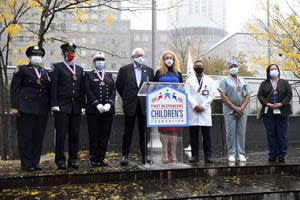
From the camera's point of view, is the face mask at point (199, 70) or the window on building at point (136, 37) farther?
the window on building at point (136, 37)

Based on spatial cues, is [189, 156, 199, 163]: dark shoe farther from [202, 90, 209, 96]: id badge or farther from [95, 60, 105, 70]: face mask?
[95, 60, 105, 70]: face mask

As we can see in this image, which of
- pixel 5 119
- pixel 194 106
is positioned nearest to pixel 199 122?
pixel 194 106

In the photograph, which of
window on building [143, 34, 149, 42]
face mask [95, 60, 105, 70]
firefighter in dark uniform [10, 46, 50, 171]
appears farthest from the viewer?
window on building [143, 34, 149, 42]

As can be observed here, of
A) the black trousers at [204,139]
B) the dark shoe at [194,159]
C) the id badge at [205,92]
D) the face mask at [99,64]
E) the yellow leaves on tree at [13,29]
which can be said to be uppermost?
the yellow leaves on tree at [13,29]

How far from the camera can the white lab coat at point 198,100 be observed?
313 inches

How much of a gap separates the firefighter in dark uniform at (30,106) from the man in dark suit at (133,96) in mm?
1420

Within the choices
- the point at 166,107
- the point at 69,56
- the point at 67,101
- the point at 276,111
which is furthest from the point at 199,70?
the point at 67,101

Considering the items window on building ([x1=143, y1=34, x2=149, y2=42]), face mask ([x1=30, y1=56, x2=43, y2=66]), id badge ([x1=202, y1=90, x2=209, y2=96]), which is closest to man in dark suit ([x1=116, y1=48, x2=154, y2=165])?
id badge ([x1=202, y1=90, x2=209, y2=96])

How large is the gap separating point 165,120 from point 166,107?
25 centimetres

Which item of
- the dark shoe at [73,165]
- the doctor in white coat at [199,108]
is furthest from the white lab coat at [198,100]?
the dark shoe at [73,165]

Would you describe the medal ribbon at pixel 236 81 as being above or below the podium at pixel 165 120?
above

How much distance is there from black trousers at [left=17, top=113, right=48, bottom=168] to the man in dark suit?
1.55 m

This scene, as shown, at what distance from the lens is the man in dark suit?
291 inches

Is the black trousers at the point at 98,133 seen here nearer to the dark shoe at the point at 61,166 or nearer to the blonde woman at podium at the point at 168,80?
the dark shoe at the point at 61,166
